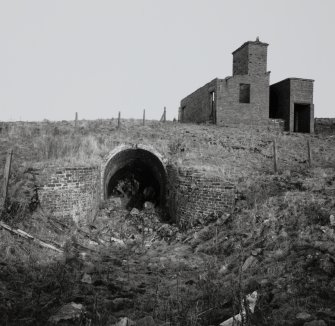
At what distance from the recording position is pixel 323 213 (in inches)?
321

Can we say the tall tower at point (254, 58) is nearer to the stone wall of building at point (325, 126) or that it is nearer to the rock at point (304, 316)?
the stone wall of building at point (325, 126)

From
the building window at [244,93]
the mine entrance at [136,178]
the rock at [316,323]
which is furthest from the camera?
the building window at [244,93]

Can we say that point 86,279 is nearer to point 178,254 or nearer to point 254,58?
point 178,254

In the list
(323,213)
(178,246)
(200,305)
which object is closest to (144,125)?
(178,246)

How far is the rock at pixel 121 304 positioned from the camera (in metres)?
5.54

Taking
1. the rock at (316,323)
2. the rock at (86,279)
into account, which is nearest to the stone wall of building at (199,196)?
the rock at (86,279)

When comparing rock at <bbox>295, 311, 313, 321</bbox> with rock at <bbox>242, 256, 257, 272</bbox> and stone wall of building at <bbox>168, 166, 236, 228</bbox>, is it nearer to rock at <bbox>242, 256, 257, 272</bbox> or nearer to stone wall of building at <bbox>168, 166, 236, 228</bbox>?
rock at <bbox>242, 256, 257, 272</bbox>

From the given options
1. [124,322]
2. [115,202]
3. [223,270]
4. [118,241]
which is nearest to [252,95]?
[115,202]

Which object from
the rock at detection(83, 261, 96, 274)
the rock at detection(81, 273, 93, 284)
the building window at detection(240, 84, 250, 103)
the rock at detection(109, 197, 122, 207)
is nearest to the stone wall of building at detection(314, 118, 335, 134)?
the building window at detection(240, 84, 250, 103)

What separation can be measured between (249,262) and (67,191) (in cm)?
551

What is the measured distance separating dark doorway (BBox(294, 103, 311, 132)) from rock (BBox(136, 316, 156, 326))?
19.0 meters

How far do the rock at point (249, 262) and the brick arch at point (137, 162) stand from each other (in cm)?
575

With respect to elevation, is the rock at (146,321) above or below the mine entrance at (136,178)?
below

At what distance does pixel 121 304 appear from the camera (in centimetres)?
566
